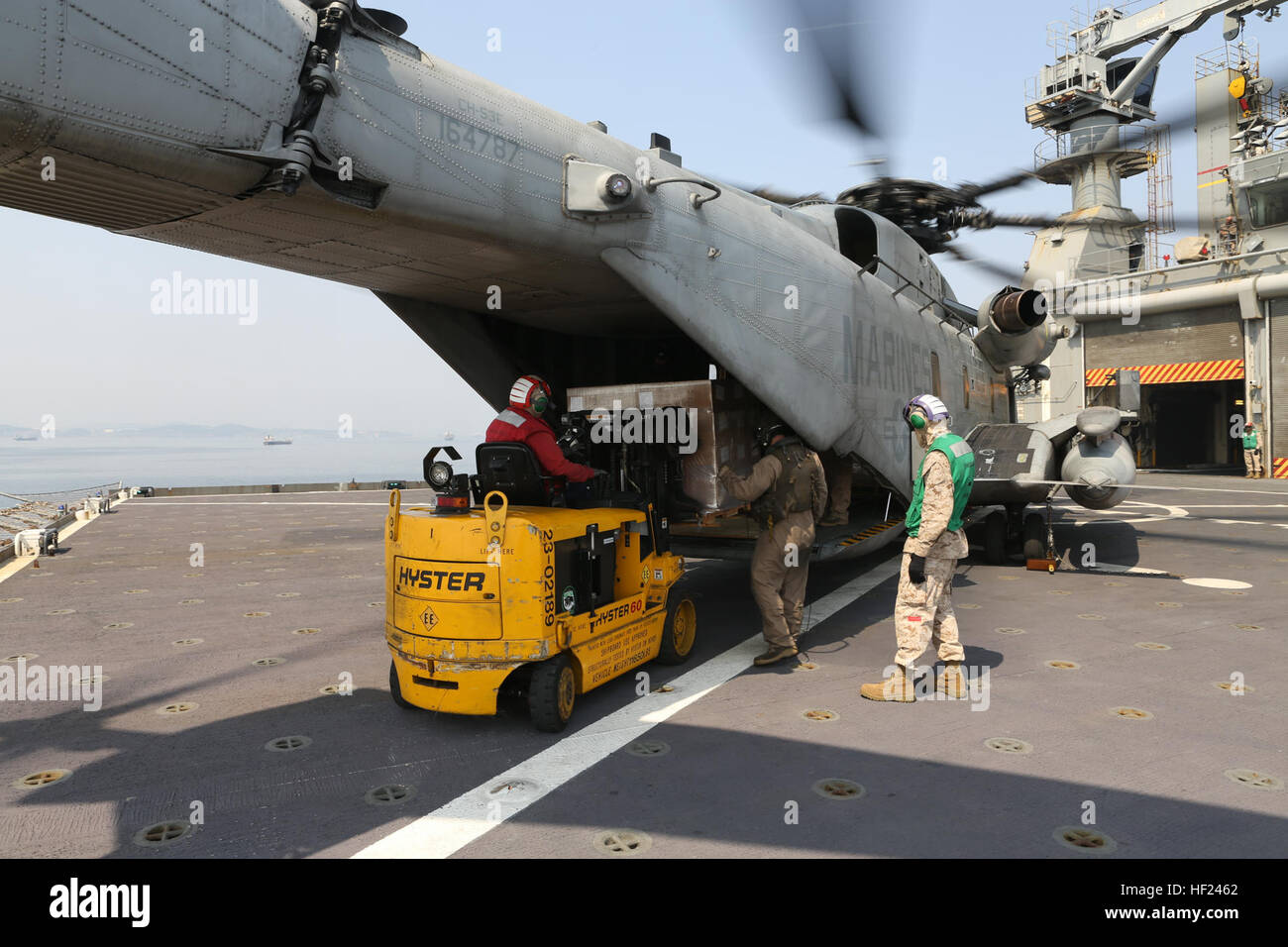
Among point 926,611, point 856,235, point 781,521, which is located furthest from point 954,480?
point 856,235

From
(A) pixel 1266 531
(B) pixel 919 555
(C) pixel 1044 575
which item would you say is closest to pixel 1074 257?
(A) pixel 1266 531

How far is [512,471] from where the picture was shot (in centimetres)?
516

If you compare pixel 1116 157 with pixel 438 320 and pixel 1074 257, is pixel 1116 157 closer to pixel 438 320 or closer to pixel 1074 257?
pixel 1074 257

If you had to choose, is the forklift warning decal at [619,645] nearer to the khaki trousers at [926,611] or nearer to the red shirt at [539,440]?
the red shirt at [539,440]

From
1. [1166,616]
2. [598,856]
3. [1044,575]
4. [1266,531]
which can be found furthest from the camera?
[1266,531]

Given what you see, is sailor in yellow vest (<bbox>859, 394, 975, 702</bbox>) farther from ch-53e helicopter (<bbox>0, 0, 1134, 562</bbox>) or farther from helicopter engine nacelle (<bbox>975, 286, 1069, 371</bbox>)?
helicopter engine nacelle (<bbox>975, 286, 1069, 371</bbox>)

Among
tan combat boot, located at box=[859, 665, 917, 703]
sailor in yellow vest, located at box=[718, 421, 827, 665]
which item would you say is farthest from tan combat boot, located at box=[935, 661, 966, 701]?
A: sailor in yellow vest, located at box=[718, 421, 827, 665]

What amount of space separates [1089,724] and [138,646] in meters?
7.18


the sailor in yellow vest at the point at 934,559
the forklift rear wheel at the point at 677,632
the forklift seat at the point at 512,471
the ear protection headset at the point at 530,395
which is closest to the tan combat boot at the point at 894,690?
the sailor in yellow vest at the point at 934,559

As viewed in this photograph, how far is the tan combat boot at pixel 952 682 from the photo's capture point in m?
5.15

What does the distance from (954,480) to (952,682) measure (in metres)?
1.39

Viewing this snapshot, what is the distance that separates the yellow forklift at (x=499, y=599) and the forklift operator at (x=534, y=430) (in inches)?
7.8

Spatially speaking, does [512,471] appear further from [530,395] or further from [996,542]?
[996,542]

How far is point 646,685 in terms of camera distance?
534 centimetres
